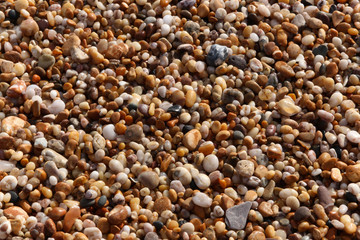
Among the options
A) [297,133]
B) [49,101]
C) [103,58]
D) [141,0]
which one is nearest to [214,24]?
[141,0]

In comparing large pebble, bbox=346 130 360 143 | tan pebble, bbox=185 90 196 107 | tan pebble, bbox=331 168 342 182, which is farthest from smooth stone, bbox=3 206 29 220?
large pebble, bbox=346 130 360 143

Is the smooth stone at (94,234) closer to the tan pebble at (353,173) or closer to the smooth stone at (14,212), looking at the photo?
the smooth stone at (14,212)

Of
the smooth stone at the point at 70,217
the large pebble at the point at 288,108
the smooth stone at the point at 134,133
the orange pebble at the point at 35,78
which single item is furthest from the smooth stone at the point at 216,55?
the smooth stone at the point at 70,217

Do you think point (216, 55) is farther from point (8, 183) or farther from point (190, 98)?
point (8, 183)

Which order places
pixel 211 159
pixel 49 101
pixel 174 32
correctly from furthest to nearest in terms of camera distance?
pixel 174 32
pixel 49 101
pixel 211 159

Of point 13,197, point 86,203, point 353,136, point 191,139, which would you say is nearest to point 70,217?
point 86,203

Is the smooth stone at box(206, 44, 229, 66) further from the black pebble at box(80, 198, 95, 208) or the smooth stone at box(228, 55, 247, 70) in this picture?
the black pebble at box(80, 198, 95, 208)

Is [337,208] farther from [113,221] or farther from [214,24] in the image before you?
[214,24]
